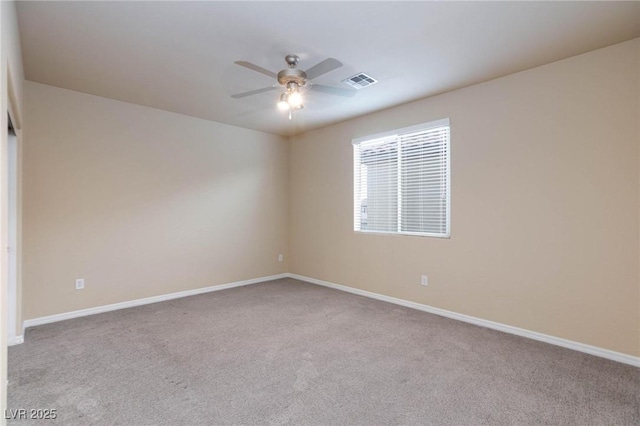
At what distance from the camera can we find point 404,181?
165 inches

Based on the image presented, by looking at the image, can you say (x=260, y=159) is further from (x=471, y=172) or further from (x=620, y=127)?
(x=620, y=127)

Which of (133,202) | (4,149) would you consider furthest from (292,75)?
(133,202)

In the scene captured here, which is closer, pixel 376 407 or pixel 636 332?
pixel 376 407

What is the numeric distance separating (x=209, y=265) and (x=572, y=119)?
15.4 ft

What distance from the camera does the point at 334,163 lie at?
5062mm

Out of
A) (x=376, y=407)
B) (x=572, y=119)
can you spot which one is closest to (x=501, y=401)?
(x=376, y=407)

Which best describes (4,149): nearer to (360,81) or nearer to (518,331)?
(360,81)

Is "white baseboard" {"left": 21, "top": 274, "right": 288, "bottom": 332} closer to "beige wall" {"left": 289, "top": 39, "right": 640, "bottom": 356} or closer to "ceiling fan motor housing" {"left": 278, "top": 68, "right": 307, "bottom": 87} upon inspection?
"beige wall" {"left": 289, "top": 39, "right": 640, "bottom": 356}

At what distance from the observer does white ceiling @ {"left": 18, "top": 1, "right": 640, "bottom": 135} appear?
7.23ft

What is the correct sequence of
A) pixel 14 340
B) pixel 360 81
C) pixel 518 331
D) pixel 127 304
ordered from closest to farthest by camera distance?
pixel 14 340 < pixel 518 331 < pixel 360 81 < pixel 127 304

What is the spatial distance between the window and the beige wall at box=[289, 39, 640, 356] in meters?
0.15

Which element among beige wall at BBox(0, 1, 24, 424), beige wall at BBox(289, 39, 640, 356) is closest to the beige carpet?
beige wall at BBox(289, 39, 640, 356)

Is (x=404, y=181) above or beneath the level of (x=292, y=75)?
beneath

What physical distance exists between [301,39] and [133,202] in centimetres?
301
